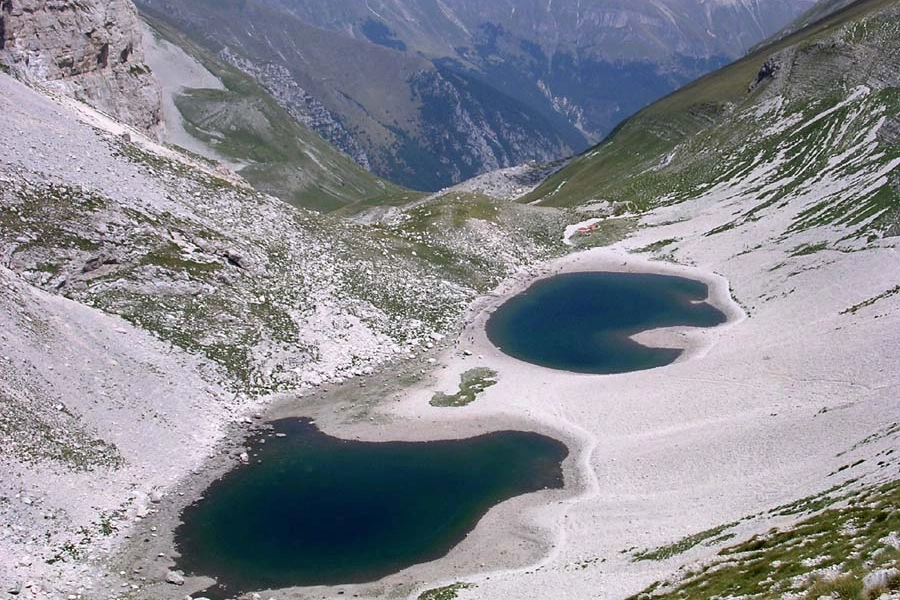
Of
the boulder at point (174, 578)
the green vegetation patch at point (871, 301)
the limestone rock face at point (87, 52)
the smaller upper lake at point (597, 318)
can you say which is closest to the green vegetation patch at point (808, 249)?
the smaller upper lake at point (597, 318)

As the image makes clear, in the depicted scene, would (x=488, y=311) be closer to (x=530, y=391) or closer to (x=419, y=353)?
(x=419, y=353)

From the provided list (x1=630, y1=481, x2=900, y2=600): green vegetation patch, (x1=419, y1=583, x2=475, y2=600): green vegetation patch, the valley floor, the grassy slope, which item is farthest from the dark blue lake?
the grassy slope

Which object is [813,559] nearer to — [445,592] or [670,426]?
[445,592]

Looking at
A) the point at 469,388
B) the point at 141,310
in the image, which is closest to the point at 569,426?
the point at 469,388

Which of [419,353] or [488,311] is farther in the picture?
[488,311]

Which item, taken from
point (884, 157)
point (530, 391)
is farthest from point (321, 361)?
point (884, 157)

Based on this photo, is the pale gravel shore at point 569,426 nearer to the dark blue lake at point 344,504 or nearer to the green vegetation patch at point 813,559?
the dark blue lake at point 344,504

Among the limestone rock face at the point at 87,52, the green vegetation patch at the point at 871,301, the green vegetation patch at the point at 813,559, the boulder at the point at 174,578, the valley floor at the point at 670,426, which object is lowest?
the boulder at the point at 174,578
